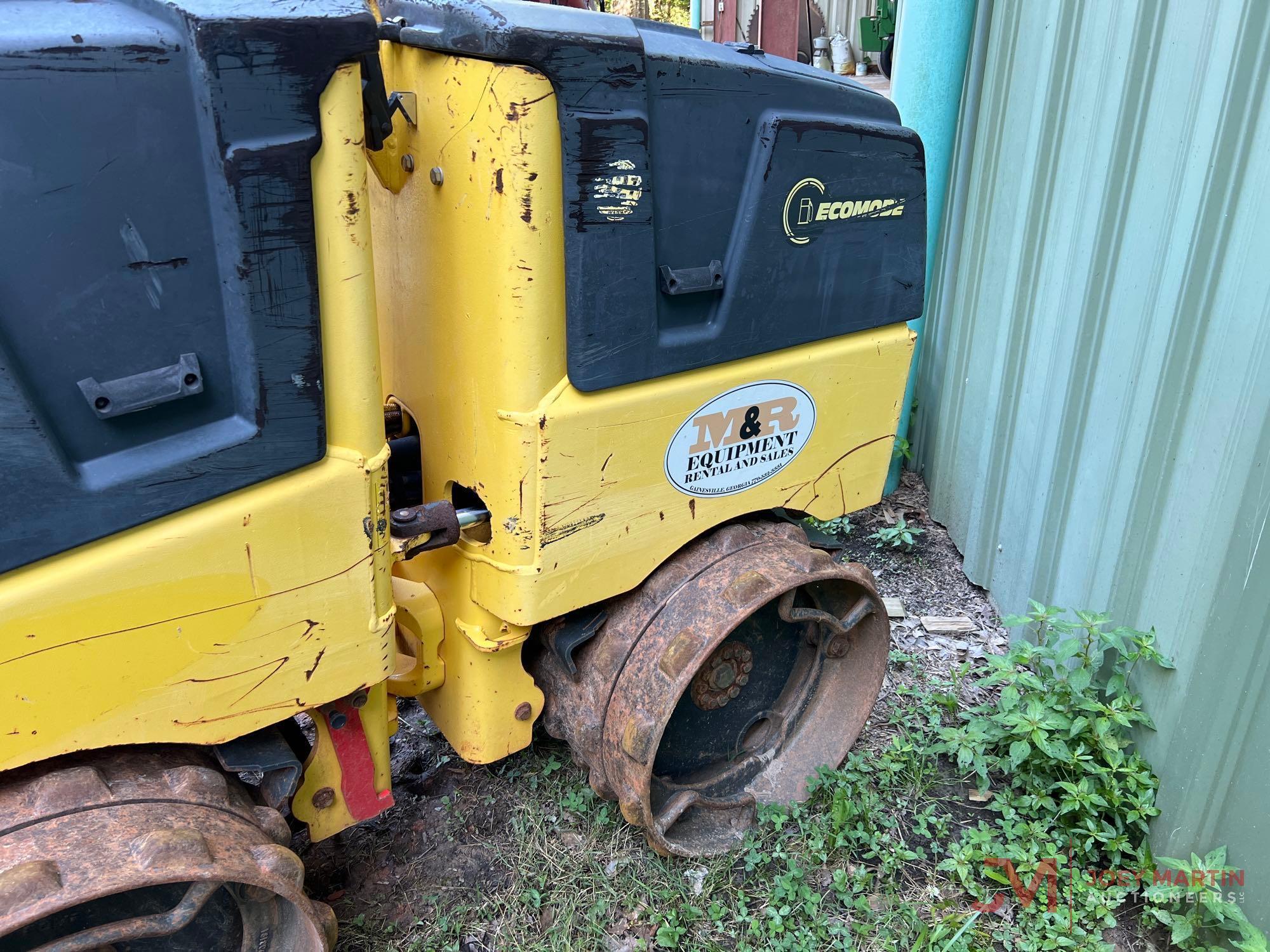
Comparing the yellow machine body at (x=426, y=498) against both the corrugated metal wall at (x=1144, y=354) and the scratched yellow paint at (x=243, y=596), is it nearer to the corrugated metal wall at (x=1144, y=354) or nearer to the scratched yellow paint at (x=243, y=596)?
the scratched yellow paint at (x=243, y=596)

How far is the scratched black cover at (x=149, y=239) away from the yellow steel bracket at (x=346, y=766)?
56cm

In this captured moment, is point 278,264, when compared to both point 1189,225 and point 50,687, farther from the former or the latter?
point 1189,225

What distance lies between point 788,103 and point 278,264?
0.95 m

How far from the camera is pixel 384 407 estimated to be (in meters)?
1.59

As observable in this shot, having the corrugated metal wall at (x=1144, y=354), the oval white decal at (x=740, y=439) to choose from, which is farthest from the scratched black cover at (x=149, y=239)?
the corrugated metal wall at (x=1144, y=354)

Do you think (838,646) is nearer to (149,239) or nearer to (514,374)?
(514,374)

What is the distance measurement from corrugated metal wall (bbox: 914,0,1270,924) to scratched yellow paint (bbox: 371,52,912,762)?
0.68 meters

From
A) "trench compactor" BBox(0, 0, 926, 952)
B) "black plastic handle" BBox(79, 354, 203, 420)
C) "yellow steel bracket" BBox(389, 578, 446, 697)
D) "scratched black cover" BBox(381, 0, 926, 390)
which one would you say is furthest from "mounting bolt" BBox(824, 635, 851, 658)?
"black plastic handle" BBox(79, 354, 203, 420)

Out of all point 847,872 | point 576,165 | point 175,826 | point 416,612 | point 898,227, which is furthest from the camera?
point 847,872

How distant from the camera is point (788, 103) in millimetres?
1693

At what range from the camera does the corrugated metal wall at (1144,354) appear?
73.5 inches

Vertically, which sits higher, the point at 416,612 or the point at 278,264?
the point at 278,264

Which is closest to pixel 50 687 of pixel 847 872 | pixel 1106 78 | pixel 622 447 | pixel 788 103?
pixel 622 447

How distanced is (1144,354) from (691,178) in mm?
1292
